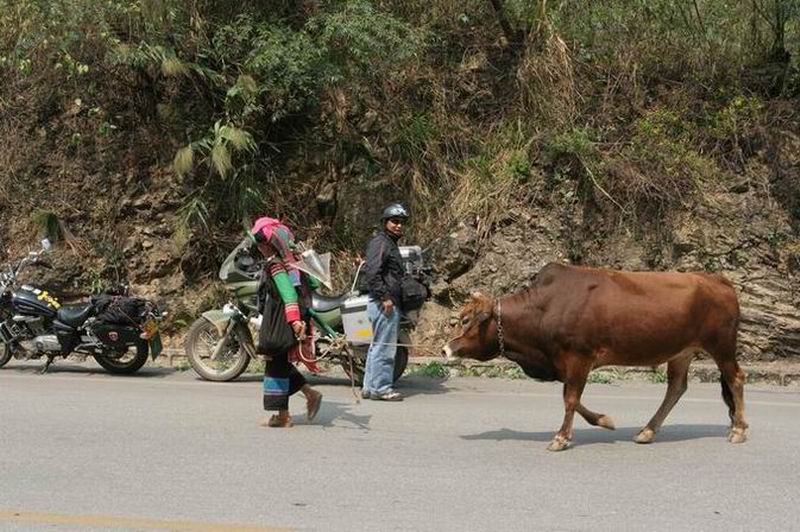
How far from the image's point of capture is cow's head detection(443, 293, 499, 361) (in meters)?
7.88

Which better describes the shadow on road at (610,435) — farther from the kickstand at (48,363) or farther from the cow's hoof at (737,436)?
the kickstand at (48,363)

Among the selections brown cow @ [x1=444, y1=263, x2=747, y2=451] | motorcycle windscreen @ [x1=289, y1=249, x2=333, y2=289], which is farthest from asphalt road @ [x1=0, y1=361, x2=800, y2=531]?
motorcycle windscreen @ [x1=289, y1=249, x2=333, y2=289]


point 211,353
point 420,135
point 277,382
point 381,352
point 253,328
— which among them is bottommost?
point 211,353

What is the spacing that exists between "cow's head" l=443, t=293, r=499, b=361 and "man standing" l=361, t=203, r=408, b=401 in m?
2.58

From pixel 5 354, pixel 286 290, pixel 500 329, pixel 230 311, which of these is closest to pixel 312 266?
pixel 286 290

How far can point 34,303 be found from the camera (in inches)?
493

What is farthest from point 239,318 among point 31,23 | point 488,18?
point 488,18

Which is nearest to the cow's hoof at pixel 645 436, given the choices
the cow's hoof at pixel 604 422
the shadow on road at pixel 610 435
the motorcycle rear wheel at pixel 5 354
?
the shadow on road at pixel 610 435

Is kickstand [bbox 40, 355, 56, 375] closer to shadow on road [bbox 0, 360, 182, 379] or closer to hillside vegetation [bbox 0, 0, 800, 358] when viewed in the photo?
shadow on road [bbox 0, 360, 182, 379]

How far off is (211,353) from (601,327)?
19.5ft

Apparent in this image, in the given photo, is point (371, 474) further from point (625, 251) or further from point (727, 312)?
point (625, 251)

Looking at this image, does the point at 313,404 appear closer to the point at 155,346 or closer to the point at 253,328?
the point at 253,328

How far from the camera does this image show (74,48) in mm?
16078

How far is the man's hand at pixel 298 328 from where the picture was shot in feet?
27.0
